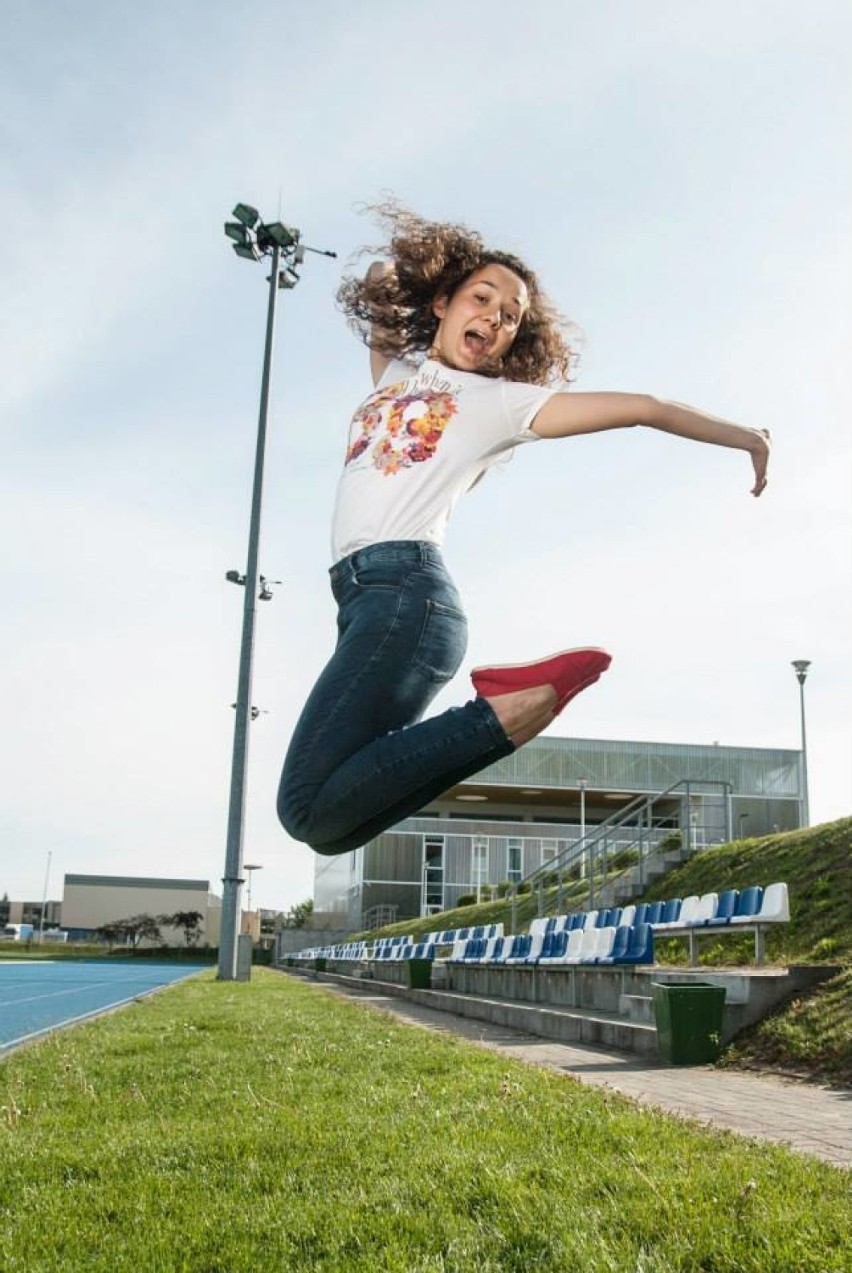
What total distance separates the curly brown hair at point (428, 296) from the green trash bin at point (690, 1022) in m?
8.08

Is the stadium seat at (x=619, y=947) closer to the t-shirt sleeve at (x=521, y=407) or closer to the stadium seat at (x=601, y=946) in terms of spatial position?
the stadium seat at (x=601, y=946)

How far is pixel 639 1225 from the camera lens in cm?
368

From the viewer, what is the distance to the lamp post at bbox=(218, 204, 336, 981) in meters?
4.60

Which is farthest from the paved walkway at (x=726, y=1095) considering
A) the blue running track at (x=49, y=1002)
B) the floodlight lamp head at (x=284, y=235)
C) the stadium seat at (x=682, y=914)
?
the blue running track at (x=49, y=1002)

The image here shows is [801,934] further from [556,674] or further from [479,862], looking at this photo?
[479,862]

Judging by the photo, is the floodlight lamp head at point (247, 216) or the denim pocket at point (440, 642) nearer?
the denim pocket at point (440, 642)

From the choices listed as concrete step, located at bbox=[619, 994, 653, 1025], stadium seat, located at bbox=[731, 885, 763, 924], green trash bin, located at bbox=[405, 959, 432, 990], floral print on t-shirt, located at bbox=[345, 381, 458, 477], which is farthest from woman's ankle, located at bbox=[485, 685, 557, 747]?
green trash bin, located at bbox=[405, 959, 432, 990]

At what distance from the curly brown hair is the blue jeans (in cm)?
74

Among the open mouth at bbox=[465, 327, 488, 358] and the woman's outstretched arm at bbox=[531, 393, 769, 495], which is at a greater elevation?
the open mouth at bbox=[465, 327, 488, 358]

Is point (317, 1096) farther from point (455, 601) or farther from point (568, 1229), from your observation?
point (455, 601)

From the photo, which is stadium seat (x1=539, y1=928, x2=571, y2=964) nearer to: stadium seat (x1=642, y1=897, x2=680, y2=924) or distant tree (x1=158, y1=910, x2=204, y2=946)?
stadium seat (x1=642, y1=897, x2=680, y2=924)

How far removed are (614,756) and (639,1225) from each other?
4887 cm

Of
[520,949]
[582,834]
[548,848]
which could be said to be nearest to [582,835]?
[582,834]

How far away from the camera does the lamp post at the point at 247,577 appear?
4595 mm
